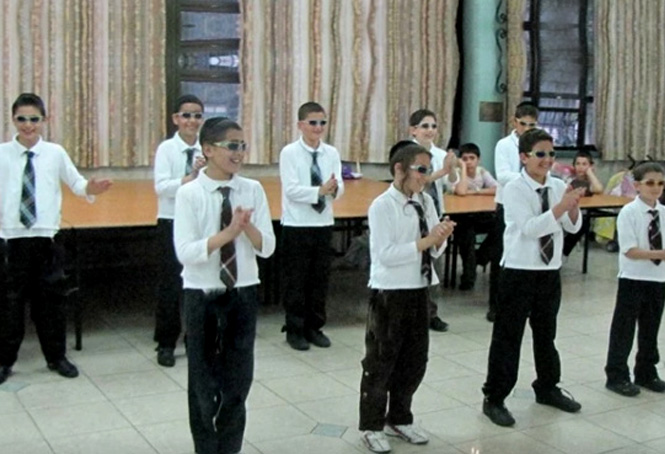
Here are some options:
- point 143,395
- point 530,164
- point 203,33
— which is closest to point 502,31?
point 203,33

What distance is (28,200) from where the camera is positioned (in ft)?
15.2

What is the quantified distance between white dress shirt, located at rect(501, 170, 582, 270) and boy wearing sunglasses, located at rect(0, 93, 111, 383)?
6.62ft

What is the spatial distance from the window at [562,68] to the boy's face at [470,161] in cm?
192

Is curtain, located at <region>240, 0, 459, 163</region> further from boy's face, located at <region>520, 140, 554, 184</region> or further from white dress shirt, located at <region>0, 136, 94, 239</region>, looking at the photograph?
boy's face, located at <region>520, 140, 554, 184</region>

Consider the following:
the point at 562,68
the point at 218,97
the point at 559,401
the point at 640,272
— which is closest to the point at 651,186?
the point at 640,272

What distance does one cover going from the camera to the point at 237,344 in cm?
346

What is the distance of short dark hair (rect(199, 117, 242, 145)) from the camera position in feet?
11.2

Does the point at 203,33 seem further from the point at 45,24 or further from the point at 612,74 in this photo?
the point at 612,74

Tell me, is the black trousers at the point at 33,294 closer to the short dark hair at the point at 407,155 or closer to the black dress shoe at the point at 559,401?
the short dark hair at the point at 407,155

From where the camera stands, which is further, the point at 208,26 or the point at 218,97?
the point at 218,97

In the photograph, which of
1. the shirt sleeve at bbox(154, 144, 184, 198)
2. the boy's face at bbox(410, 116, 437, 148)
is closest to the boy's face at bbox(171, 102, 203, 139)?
the shirt sleeve at bbox(154, 144, 184, 198)

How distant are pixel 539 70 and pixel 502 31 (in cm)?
79

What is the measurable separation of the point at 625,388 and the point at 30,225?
126 inches

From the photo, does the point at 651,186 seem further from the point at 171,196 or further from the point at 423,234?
the point at 171,196
